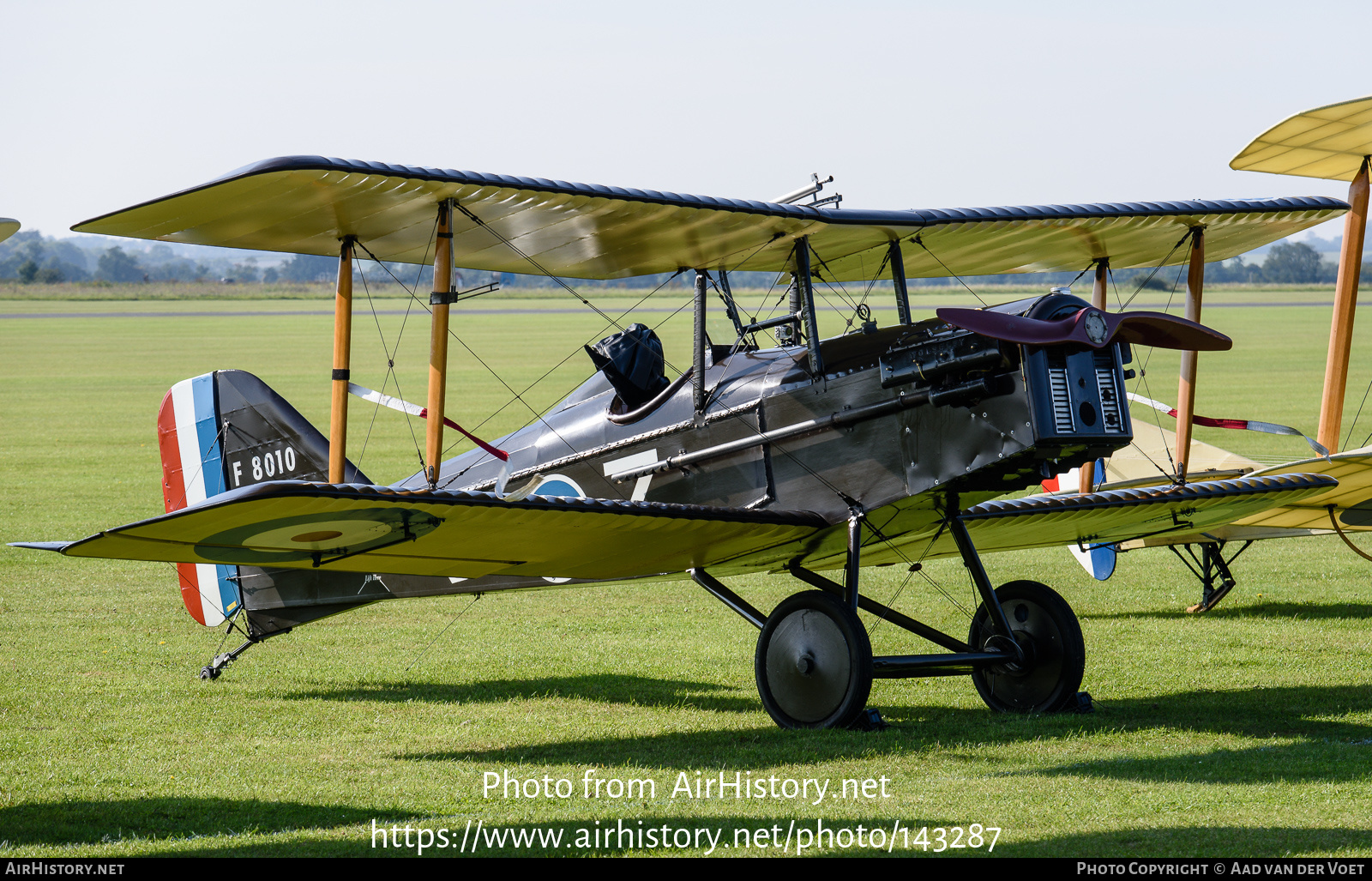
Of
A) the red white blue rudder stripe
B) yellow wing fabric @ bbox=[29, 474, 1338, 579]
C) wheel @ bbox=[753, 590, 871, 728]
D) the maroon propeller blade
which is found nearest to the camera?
yellow wing fabric @ bbox=[29, 474, 1338, 579]

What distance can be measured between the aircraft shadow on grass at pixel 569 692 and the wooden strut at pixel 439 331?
7.65 ft

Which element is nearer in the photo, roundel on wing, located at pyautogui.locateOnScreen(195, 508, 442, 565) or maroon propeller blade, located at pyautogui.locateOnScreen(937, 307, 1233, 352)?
roundel on wing, located at pyautogui.locateOnScreen(195, 508, 442, 565)

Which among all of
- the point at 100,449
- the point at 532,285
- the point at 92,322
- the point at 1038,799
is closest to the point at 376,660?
the point at 1038,799

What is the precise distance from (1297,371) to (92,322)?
171 feet

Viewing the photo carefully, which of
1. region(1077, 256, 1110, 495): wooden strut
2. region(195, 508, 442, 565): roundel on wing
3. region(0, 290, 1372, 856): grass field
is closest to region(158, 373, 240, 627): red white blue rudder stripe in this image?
region(0, 290, 1372, 856): grass field

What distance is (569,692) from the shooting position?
851 centimetres

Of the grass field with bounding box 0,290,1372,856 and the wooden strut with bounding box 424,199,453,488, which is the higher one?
the wooden strut with bounding box 424,199,453,488

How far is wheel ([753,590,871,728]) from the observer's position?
6.61 metres

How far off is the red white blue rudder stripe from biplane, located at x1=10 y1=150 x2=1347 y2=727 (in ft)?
0.13

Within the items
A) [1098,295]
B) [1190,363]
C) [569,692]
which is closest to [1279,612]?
[1190,363]

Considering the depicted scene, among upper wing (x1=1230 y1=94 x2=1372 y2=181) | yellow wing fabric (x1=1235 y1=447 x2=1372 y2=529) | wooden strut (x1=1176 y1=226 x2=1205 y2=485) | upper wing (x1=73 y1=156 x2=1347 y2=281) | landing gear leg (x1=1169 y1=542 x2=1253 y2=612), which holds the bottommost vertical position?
landing gear leg (x1=1169 y1=542 x2=1253 y2=612)

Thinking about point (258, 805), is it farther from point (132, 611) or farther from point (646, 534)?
point (132, 611)

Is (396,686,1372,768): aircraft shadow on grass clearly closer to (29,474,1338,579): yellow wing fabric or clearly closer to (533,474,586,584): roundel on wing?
(29,474,1338,579): yellow wing fabric

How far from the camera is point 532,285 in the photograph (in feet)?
394
